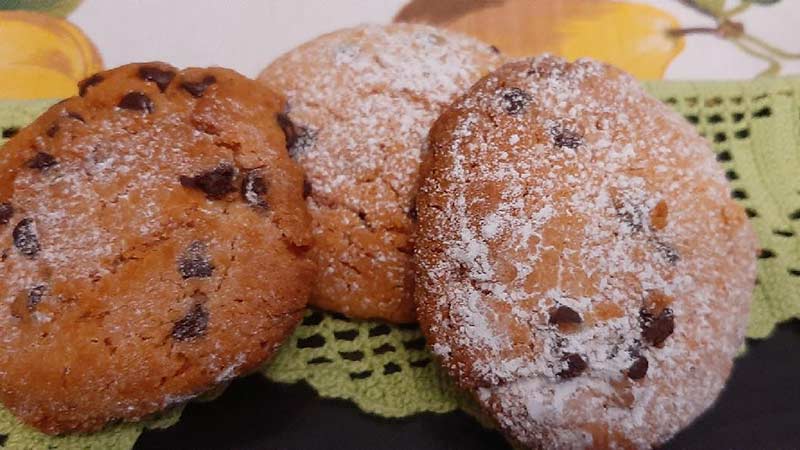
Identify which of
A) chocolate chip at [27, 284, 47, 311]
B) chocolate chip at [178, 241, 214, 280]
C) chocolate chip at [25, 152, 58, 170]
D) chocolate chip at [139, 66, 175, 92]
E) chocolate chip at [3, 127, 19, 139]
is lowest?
chocolate chip at [27, 284, 47, 311]

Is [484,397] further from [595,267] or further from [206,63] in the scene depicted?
[206,63]

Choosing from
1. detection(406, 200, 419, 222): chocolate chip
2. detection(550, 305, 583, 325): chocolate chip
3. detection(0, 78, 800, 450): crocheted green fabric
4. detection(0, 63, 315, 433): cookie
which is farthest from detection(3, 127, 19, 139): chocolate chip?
detection(550, 305, 583, 325): chocolate chip

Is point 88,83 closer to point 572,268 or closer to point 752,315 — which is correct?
point 572,268

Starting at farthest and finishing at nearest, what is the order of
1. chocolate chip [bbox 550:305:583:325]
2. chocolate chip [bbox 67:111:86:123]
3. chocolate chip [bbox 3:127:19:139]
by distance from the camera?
chocolate chip [bbox 3:127:19:139] < chocolate chip [bbox 67:111:86:123] < chocolate chip [bbox 550:305:583:325]

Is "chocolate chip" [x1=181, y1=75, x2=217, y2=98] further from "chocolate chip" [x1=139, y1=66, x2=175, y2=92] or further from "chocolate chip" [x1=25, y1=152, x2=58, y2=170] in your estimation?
"chocolate chip" [x1=25, y1=152, x2=58, y2=170]

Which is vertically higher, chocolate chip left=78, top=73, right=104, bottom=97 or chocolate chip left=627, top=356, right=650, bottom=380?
chocolate chip left=78, top=73, right=104, bottom=97

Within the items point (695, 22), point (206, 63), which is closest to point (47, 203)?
point (206, 63)

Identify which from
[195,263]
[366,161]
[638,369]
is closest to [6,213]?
[195,263]
